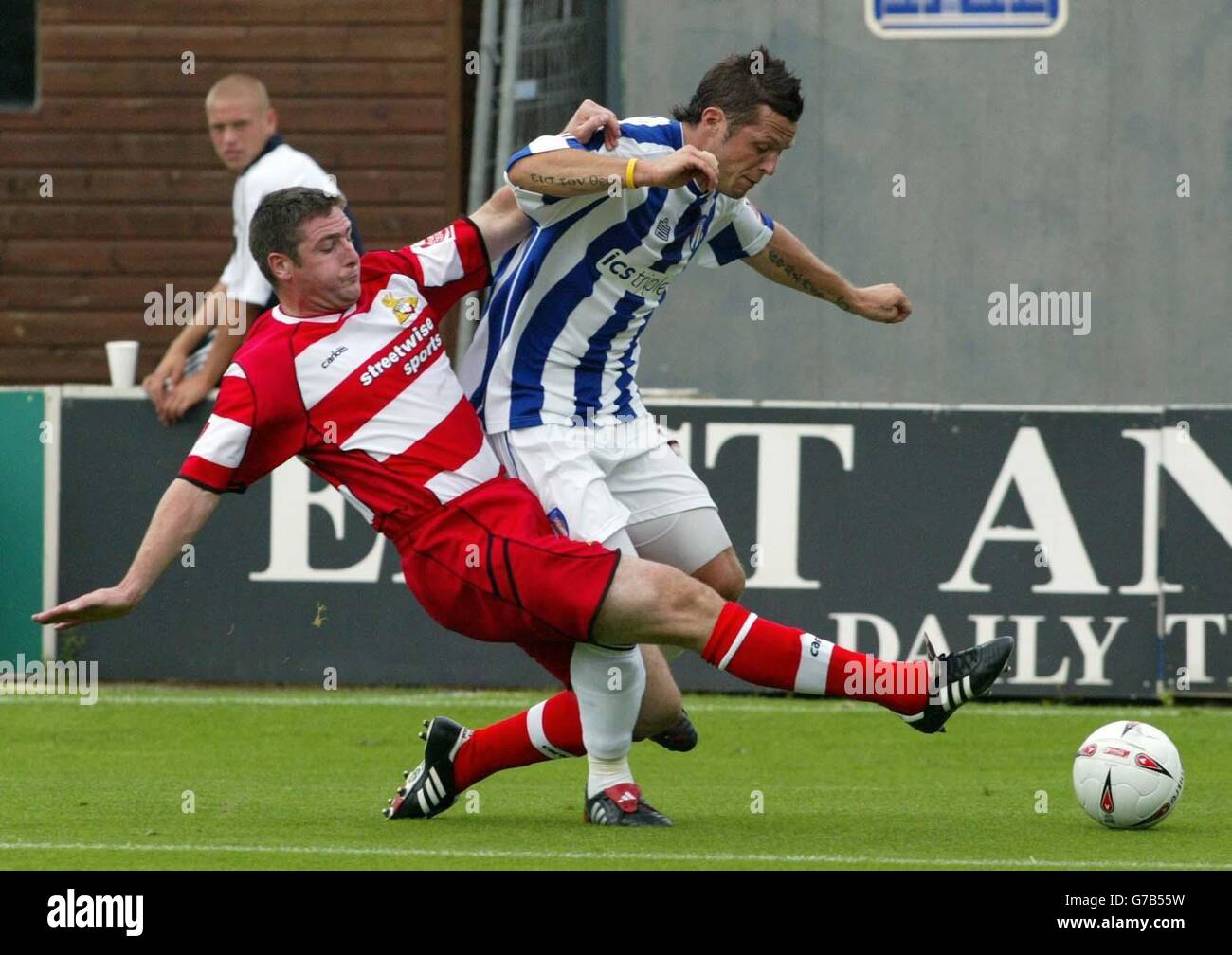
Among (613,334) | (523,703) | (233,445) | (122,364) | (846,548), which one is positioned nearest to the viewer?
(233,445)

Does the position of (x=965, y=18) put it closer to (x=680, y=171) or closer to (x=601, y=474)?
(x=601, y=474)

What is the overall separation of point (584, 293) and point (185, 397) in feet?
12.1

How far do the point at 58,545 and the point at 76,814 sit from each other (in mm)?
3311

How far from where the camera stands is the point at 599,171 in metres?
5.43

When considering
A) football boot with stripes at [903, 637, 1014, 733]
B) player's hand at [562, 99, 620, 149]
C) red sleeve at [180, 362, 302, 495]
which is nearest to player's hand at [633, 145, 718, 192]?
player's hand at [562, 99, 620, 149]

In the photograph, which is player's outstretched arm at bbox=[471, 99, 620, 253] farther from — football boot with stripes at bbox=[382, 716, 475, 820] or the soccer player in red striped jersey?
football boot with stripes at bbox=[382, 716, 475, 820]

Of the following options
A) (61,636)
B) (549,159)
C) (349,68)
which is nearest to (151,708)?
(61,636)

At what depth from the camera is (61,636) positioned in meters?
9.36

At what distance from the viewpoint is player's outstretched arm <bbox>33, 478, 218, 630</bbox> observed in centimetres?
532

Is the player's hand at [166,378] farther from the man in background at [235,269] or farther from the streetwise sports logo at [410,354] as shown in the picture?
the streetwise sports logo at [410,354]

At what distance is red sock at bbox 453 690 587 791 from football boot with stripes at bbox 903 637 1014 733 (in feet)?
3.47

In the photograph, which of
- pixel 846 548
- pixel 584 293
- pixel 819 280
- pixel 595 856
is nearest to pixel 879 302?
pixel 819 280

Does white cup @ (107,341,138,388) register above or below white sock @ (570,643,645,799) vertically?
above

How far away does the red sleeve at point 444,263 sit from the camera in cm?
596
